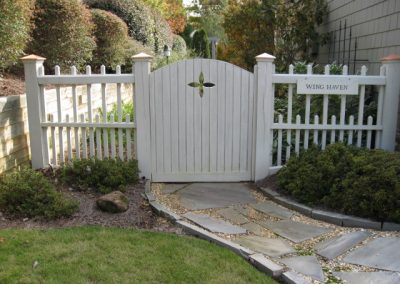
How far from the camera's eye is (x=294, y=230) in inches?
154

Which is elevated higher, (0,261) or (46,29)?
(46,29)

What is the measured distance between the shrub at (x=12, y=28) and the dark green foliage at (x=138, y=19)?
6.64 meters

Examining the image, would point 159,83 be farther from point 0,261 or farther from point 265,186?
point 0,261

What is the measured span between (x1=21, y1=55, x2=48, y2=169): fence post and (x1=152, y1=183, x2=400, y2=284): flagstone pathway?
1.48 metres

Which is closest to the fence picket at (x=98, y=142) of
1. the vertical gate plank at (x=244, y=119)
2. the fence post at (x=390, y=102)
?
the vertical gate plank at (x=244, y=119)

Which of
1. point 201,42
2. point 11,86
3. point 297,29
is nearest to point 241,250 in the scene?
point 11,86

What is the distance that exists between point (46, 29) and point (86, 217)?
4.69 meters

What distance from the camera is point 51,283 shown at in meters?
2.86

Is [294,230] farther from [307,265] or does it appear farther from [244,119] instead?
[244,119]

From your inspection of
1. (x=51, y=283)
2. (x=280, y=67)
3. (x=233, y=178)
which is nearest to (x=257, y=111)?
(x=233, y=178)

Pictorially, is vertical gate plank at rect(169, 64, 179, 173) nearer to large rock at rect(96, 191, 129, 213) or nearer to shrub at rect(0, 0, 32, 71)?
large rock at rect(96, 191, 129, 213)

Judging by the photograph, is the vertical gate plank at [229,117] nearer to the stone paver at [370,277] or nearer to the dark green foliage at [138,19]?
the stone paver at [370,277]

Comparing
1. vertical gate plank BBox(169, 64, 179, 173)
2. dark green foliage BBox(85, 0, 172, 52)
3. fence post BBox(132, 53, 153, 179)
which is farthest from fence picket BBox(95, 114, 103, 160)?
dark green foliage BBox(85, 0, 172, 52)

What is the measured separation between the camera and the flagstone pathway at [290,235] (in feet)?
10.4
